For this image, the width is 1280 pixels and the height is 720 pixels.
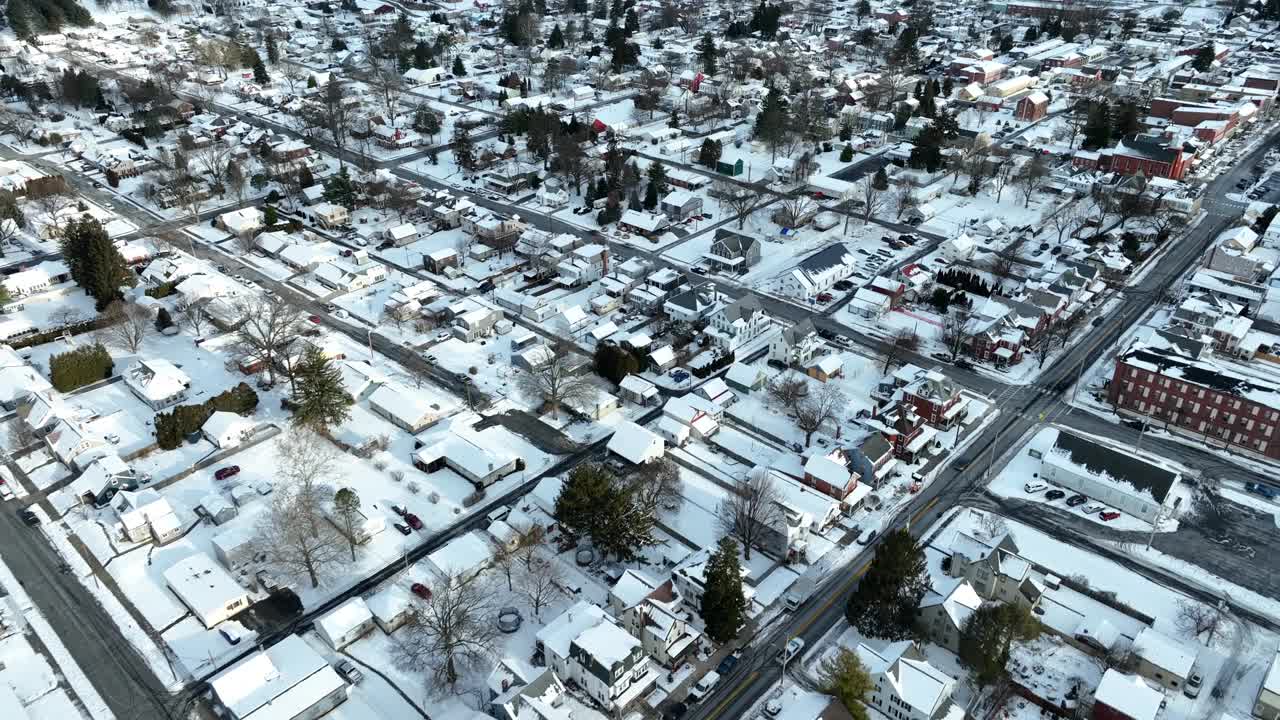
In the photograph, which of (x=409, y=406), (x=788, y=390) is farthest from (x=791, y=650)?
(x=409, y=406)

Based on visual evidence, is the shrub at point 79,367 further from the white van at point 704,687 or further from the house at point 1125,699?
the house at point 1125,699

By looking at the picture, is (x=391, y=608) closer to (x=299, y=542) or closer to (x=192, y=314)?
(x=299, y=542)

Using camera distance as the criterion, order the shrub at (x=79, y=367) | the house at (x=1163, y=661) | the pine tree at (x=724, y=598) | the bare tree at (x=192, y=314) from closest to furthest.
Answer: the house at (x=1163, y=661)
the pine tree at (x=724, y=598)
the shrub at (x=79, y=367)
the bare tree at (x=192, y=314)

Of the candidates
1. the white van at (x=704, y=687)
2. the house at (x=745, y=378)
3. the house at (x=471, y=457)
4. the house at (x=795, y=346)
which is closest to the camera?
the white van at (x=704, y=687)

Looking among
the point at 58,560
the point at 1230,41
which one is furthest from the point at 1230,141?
the point at 58,560

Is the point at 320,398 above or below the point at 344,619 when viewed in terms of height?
above

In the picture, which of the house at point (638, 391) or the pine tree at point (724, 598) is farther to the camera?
the house at point (638, 391)

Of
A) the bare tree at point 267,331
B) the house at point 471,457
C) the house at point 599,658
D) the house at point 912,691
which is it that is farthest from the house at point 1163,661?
the bare tree at point 267,331
